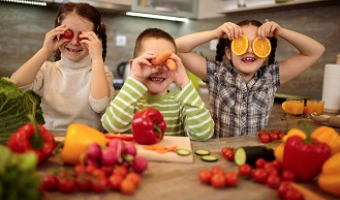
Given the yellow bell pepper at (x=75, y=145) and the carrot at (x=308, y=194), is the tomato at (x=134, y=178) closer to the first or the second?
the yellow bell pepper at (x=75, y=145)

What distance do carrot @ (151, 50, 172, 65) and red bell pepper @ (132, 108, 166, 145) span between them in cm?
21

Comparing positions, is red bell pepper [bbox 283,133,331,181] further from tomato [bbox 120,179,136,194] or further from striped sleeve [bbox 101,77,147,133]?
striped sleeve [bbox 101,77,147,133]

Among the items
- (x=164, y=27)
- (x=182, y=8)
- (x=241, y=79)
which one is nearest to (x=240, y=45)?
(x=241, y=79)

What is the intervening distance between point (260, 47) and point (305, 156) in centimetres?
75

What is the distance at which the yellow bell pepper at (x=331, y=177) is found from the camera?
743mm

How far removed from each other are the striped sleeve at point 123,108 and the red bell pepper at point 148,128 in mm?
152

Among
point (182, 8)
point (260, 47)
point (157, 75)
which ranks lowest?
point (157, 75)

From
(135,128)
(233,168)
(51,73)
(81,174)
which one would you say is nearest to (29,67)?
(51,73)

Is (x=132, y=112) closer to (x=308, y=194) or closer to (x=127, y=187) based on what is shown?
(x=127, y=187)

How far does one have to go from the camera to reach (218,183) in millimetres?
758

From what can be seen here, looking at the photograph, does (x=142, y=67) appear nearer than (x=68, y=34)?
Yes

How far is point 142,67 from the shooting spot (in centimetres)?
125

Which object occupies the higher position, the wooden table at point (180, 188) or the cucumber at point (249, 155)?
the cucumber at point (249, 155)

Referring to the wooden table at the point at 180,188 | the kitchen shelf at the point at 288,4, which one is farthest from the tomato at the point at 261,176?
the kitchen shelf at the point at 288,4
